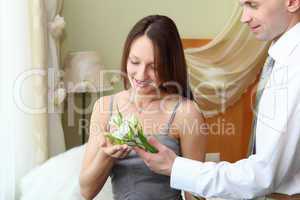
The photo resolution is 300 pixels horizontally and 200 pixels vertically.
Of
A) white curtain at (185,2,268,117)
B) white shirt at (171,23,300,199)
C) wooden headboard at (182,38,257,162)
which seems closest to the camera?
white shirt at (171,23,300,199)

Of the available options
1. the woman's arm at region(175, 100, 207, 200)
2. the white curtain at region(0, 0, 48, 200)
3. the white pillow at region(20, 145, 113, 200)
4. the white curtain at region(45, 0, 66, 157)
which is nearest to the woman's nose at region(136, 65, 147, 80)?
the woman's arm at region(175, 100, 207, 200)

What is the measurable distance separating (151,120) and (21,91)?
3.62ft

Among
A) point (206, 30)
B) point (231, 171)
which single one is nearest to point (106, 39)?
point (206, 30)

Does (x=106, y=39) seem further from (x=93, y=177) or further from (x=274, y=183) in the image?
(x=274, y=183)

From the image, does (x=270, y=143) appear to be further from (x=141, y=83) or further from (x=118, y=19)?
(x=118, y=19)

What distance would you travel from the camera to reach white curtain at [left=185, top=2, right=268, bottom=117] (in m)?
3.07

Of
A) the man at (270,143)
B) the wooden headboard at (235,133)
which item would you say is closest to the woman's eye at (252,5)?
the man at (270,143)

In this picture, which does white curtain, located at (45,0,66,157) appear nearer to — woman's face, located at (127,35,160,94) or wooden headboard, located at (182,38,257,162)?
wooden headboard, located at (182,38,257,162)

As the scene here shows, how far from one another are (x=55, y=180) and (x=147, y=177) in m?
0.90

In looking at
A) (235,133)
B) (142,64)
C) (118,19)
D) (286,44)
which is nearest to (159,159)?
(142,64)

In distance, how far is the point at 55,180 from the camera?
205 centimetres

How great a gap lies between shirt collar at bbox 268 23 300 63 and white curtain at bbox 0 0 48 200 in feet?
4.56

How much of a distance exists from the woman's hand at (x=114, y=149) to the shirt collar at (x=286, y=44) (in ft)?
1.47

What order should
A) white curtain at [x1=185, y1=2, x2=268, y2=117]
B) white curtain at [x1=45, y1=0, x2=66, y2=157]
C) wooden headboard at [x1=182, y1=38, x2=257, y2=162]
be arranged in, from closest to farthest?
white curtain at [x1=45, y1=0, x2=66, y2=157], white curtain at [x1=185, y1=2, x2=268, y2=117], wooden headboard at [x1=182, y1=38, x2=257, y2=162]
